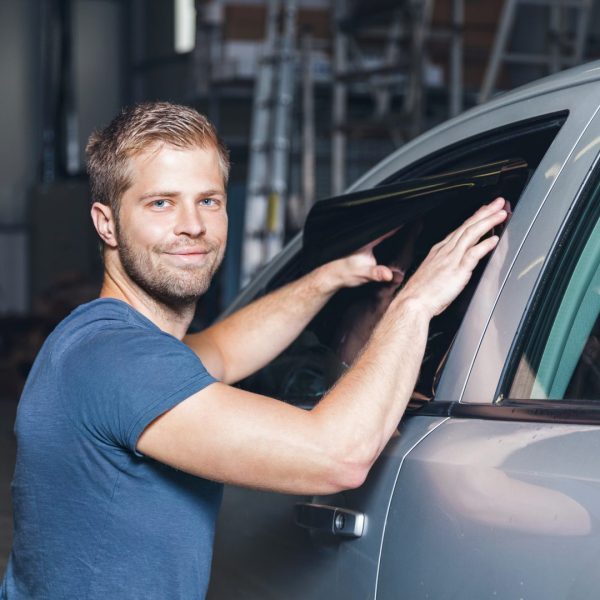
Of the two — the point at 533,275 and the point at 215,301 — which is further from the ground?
the point at 533,275

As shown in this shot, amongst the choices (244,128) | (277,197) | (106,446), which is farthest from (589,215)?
(244,128)

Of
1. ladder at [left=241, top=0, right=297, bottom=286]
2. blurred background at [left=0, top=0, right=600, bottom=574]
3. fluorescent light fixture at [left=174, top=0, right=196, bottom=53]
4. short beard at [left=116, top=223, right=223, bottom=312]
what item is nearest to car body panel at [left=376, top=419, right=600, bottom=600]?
short beard at [left=116, top=223, right=223, bottom=312]

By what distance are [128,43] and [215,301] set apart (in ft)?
22.6

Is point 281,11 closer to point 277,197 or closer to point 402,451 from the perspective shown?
point 277,197

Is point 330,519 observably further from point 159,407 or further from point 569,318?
point 569,318

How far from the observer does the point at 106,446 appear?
5.56 feet

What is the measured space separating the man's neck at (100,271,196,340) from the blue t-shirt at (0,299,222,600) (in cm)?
13

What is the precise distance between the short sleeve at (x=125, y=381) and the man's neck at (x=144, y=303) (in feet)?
0.72

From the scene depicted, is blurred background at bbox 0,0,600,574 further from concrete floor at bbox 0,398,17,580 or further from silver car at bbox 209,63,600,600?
silver car at bbox 209,63,600,600

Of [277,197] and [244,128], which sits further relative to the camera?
[244,128]

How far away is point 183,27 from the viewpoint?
42.2ft

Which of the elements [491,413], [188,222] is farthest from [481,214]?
[188,222]

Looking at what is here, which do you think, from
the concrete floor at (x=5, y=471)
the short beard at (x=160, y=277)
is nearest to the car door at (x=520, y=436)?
the short beard at (x=160, y=277)

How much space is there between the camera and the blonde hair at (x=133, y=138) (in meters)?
1.90
